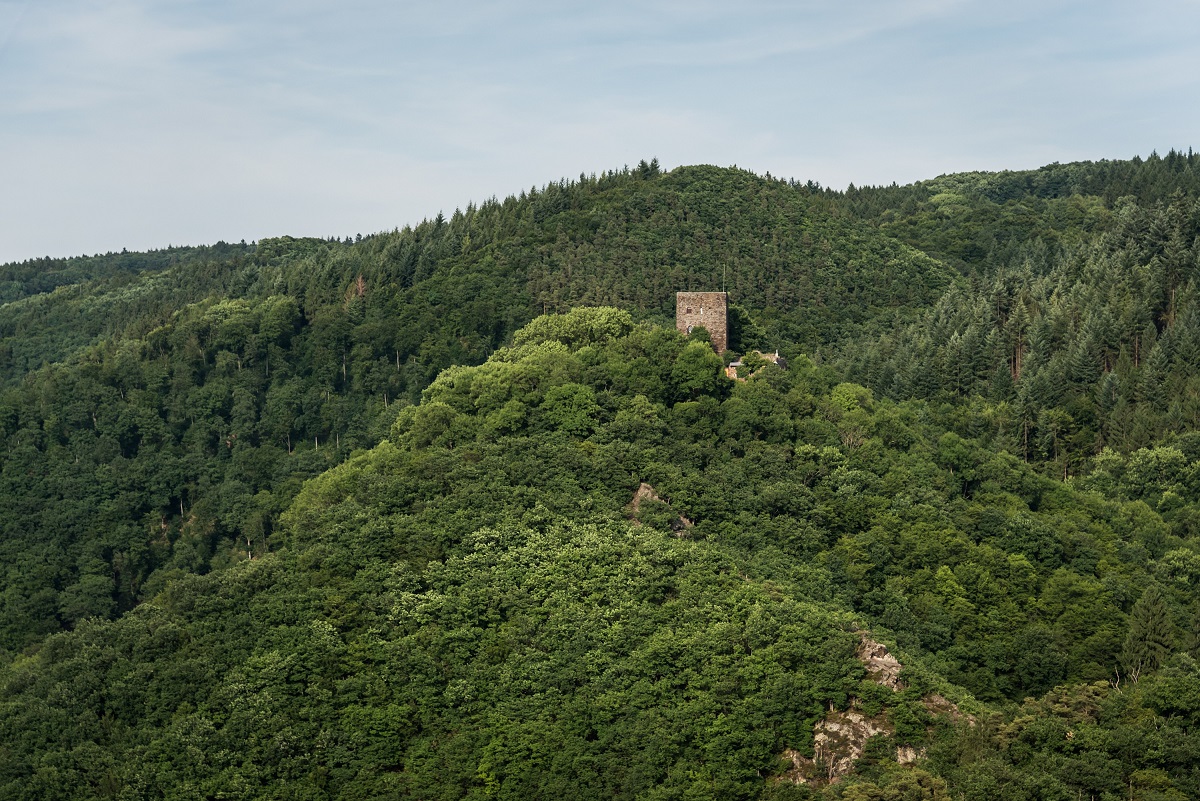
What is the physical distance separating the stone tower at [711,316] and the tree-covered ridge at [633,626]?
658cm

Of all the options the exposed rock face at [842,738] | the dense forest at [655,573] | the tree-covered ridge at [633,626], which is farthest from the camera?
the dense forest at [655,573]

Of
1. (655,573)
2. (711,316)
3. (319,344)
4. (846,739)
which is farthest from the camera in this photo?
(319,344)

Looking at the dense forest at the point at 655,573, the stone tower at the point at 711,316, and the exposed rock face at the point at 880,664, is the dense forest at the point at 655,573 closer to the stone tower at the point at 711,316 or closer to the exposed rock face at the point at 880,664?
the exposed rock face at the point at 880,664

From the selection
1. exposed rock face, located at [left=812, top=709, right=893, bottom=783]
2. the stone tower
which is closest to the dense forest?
exposed rock face, located at [left=812, top=709, right=893, bottom=783]

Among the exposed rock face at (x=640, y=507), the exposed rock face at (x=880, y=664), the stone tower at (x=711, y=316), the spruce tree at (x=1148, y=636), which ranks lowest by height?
the spruce tree at (x=1148, y=636)

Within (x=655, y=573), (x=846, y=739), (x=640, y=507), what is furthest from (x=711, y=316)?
(x=846, y=739)

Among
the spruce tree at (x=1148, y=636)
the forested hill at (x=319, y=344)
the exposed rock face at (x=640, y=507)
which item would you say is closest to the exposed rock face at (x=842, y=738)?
the exposed rock face at (x=640, y=507)

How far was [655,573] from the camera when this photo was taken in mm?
77062

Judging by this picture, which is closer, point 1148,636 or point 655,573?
point 655,573

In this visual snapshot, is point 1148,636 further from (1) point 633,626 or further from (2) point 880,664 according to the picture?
(1) point 633,626

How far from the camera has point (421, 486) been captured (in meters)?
89.4

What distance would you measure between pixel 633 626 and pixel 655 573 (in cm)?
362

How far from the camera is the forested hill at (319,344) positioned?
13638 cm

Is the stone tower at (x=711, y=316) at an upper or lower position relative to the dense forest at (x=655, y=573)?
upper
